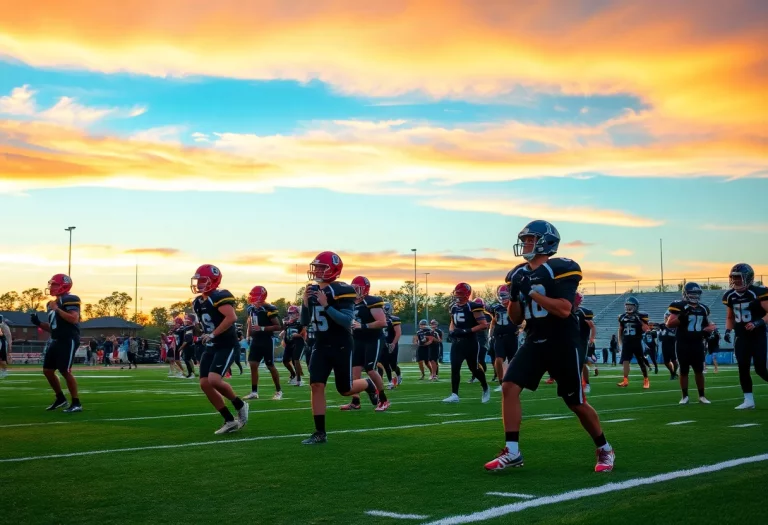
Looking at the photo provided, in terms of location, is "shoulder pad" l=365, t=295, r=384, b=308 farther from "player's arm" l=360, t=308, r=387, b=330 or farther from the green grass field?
the green grass field

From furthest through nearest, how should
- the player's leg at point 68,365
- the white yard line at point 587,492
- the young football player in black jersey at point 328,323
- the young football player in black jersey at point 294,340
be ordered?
the young football player in black jersey at point 294,340 < the player's leg at point 68,365 < the young football player in black jersey at point 328,323 < the white yard line at point 587,492

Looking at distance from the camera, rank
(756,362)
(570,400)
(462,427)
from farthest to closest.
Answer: (756,362) < (462,427) < (570,400)

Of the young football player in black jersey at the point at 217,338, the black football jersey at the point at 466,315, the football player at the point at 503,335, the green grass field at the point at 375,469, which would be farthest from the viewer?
the football player at the point at 503,335

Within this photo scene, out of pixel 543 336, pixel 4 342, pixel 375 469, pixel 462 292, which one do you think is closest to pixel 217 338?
pixel 375 469

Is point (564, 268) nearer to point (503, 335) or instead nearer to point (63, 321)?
point (63, 321)

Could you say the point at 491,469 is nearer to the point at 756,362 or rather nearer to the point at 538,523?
the point at 538,523

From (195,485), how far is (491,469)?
232 cm

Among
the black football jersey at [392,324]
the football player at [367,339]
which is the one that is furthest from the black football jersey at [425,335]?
the football player at [367,339]

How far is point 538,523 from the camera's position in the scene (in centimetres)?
519

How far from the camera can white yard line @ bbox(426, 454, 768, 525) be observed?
5.44 m

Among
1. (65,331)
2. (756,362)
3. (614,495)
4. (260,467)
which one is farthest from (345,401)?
(614,495)

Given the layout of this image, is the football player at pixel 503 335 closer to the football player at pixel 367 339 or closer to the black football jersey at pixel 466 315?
the black football jersey at pixel 466 315

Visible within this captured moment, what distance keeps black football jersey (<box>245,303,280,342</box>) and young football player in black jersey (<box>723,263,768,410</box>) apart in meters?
8.62

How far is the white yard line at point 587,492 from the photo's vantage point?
544 cm
